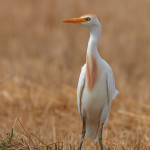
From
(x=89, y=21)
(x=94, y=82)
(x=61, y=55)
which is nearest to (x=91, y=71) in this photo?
(x=94, y=82)

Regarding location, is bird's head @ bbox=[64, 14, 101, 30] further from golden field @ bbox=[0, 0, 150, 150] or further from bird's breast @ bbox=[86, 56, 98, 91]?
golden field @ bbox=[0, 0, 150, 150]

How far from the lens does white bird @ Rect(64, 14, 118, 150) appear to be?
320 cm

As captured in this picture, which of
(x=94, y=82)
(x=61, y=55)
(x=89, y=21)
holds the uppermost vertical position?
(x=89, y=21)

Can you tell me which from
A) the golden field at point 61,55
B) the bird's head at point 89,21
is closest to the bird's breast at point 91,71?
the bird's head at point 89,21

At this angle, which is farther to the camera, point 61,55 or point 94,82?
point 61,55

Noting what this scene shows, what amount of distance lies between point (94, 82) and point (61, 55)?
625 cm

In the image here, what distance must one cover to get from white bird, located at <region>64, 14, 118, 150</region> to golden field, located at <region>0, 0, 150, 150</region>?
2.38 meters

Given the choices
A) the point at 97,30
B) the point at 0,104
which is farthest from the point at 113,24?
the point at 97,30

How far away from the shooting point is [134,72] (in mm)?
9109

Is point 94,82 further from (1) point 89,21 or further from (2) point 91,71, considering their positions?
(1) point 89,21

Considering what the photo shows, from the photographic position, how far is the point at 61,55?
9445mm

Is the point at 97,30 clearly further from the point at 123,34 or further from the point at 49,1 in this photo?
the point at 49,1

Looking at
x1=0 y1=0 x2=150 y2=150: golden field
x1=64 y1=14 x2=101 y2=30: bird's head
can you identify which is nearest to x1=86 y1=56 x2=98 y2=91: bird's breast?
x1=64 y1=14 x2=101 y2=30: bird's head

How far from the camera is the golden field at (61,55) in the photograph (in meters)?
6.15
